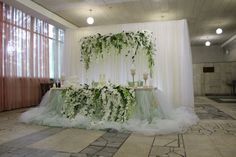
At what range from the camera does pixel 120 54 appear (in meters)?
5.57

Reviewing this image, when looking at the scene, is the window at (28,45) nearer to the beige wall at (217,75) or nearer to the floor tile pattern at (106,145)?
the floor tile pattern at (106,145)

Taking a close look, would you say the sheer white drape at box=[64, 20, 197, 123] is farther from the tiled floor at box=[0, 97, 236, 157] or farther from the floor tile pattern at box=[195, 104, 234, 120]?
the tiled floor at box=[0, 97, 236, 157]

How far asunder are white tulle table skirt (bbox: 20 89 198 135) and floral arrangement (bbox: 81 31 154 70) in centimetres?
138

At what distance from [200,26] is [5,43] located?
735 centimetres

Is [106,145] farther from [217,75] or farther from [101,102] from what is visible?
[217,75]

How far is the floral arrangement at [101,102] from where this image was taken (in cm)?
384

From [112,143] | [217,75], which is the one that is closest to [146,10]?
[112,143]

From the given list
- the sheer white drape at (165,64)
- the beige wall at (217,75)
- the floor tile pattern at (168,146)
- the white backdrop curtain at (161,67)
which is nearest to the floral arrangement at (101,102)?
the white backdrop curtain at (161,67)

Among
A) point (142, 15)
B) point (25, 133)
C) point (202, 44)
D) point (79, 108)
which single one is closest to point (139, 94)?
point (79, 108)

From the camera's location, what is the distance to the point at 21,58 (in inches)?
255

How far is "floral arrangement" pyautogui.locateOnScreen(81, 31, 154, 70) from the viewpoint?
4.99 meters

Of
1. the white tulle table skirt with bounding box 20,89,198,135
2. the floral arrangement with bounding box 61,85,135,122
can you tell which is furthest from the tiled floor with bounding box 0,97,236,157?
the floral arrangement with bounding box 61,85,135,122

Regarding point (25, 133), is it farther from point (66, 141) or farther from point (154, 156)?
point (154, 156)

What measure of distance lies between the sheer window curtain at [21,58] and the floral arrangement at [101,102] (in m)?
2.70
